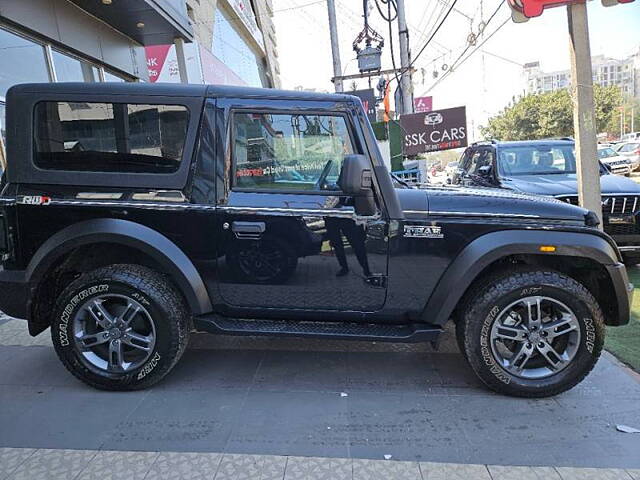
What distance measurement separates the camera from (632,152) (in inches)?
909

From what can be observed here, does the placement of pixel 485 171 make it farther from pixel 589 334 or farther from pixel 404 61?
pixel 404 61

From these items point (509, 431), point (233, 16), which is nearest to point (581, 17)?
point (509, 431)

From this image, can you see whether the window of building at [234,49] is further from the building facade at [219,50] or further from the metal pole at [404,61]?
the metal pole at [404,61]

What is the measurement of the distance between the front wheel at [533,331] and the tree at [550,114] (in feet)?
129

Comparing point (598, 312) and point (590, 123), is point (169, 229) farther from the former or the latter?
point (590, 123)

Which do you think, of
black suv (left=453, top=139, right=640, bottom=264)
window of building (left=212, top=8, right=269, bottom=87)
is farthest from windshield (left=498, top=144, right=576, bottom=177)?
window of building (left=212, top=8, right=269, bottom=87)

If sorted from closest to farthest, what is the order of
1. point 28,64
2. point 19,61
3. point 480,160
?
point 19,61 < point 28,64 < point 480,160

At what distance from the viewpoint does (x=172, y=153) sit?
285 cm

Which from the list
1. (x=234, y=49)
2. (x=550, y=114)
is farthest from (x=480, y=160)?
(x=550, y=114)

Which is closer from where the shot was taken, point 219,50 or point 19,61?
point 19,61

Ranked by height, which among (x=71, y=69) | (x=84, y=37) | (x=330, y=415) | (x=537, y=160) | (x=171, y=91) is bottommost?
(x=330, y=415)

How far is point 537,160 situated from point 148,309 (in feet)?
21.2

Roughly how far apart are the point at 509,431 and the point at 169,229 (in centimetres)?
251

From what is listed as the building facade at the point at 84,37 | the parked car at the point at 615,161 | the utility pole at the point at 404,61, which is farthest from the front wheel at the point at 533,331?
the parked car at the point at 615,161
